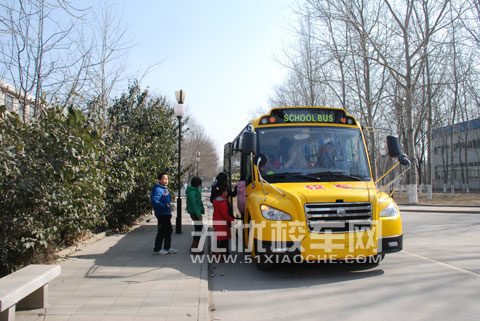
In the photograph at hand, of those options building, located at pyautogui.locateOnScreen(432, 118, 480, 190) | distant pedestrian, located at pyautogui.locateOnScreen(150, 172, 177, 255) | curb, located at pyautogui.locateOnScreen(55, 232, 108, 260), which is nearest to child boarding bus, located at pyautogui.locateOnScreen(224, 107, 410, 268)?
distant pedestrian, located at pyautogui.locateOnScreen(150, 172, 177, 255)

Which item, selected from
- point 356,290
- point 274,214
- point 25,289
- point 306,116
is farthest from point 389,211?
point 25,289

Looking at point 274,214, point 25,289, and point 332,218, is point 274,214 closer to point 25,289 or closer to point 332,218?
point 332,218

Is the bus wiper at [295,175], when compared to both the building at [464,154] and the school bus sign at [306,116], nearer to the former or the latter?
the school bus sign at [306,116]

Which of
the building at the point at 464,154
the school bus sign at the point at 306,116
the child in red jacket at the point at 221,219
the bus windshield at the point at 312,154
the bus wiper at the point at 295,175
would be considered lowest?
the child in red jacket at the point at 221,219

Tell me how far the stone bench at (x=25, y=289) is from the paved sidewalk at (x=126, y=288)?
0.14 meters

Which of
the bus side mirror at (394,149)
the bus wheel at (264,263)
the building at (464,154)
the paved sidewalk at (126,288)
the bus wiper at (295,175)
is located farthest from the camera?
the building at (464,154)

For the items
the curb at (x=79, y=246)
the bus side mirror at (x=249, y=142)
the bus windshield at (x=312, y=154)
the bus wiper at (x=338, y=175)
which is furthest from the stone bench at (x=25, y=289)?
the bus wiper at (x=338, y=175)

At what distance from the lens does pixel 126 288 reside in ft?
20.1

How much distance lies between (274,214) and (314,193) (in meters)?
0.75

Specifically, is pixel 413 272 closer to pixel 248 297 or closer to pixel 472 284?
pixel 472 284

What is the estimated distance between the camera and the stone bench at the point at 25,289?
420 cm

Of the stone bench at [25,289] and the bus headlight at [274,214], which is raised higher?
the bus headlight at [274,214]

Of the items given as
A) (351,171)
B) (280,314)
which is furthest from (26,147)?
(351,171)

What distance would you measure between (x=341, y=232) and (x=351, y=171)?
5.42 ft
